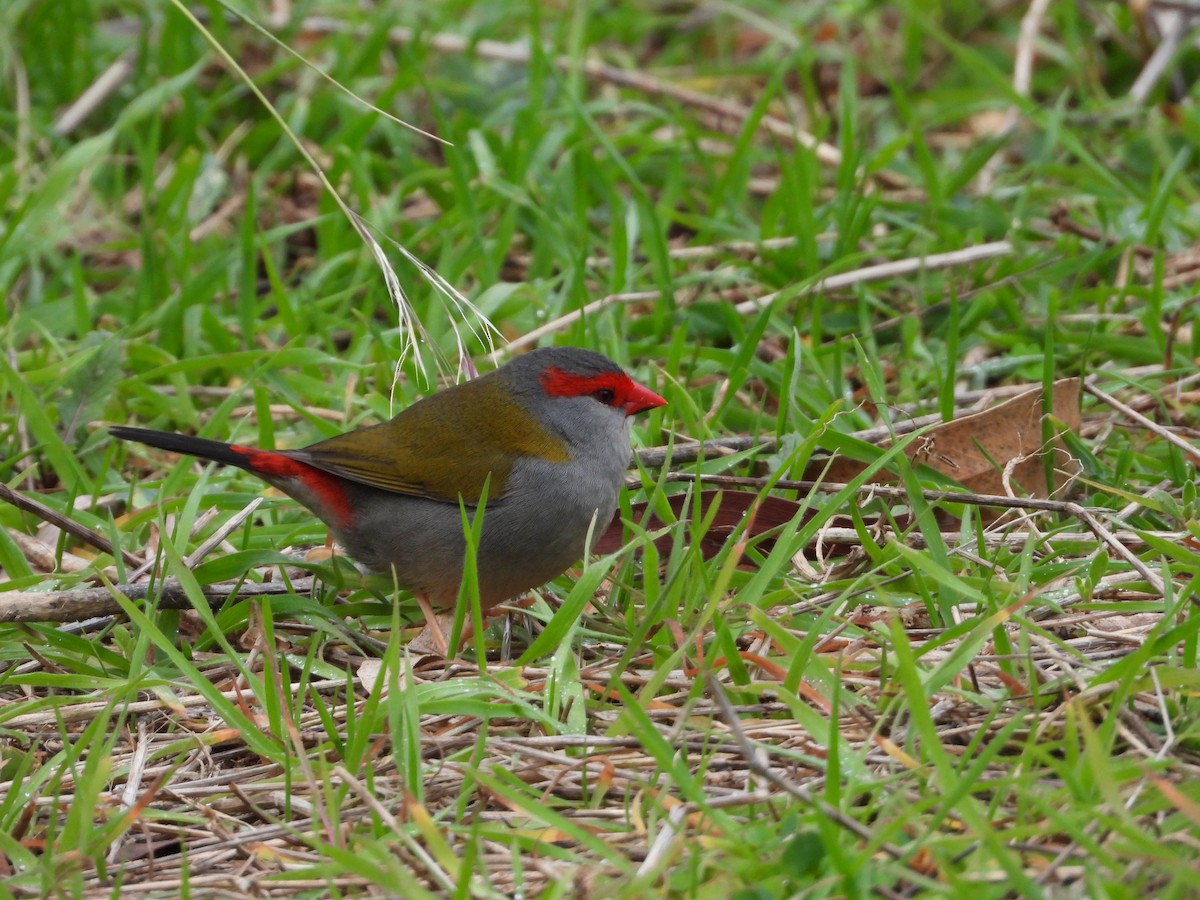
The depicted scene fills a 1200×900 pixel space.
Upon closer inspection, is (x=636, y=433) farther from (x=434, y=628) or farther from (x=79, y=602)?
(x=79, y=602)

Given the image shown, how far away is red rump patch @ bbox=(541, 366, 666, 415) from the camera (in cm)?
392

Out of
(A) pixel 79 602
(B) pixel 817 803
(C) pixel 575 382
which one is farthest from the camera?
(C) pixel 575 382

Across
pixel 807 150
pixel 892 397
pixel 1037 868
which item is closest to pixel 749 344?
pixel 892 397

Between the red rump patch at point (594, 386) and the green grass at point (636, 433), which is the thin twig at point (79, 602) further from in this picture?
the red rump patch at point (594, 386)

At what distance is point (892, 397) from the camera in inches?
182

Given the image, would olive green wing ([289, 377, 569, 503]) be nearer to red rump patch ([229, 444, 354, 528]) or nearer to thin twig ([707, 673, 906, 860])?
red rump patch ([229, 444, 354, 528])

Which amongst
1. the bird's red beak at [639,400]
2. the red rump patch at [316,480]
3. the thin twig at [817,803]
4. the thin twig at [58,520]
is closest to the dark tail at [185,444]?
the red rump patch at [316,480]

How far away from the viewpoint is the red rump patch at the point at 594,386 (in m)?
3.92

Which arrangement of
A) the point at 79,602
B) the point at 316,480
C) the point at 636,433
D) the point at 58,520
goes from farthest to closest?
the point at 636,433, the point at 316,480, the point at 58,520, the point at 79,602

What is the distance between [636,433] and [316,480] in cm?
105

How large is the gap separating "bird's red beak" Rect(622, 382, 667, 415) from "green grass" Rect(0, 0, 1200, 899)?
15 cm

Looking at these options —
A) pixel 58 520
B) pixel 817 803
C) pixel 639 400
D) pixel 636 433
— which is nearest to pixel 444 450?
pixel 639 400

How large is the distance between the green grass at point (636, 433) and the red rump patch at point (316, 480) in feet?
0.62

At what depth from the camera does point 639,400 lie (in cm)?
398
